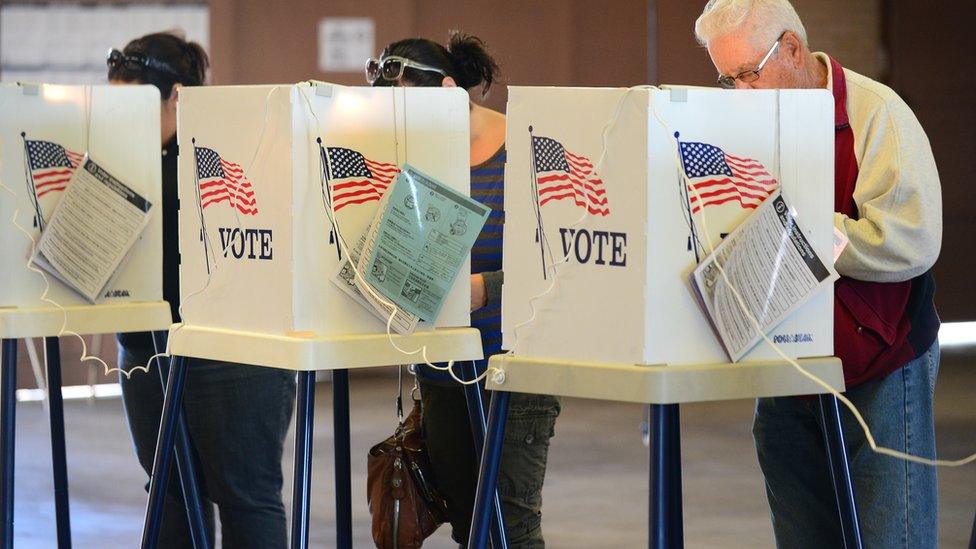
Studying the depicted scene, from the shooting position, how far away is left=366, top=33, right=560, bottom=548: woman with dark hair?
2.46 metres

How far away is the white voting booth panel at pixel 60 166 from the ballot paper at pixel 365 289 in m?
0.73

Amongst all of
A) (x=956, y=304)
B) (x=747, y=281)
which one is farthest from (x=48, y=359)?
(x=956, y=304)

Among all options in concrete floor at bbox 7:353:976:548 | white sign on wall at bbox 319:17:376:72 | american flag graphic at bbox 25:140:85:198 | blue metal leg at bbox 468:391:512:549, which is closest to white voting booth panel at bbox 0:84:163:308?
american flag graphic at bbox 25:140:85:198

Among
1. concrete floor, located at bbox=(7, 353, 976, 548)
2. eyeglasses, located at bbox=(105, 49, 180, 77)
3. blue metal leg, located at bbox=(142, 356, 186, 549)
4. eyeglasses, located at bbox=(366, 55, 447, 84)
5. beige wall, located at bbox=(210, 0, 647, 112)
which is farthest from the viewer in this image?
beige wall, located at bbox=(210, 0, 647, 112)

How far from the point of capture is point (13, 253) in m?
2.56

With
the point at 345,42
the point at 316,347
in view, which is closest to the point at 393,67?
the point at 316,347

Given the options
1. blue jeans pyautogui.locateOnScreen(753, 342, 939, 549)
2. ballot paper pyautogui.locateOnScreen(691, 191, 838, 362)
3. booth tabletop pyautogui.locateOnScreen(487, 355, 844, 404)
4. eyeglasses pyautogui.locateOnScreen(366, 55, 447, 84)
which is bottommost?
blue jeans pyautogui.locateOnScreen(753, 342, 939, 549)

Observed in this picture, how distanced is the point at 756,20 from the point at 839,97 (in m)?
0.17

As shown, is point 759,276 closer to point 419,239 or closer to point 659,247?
point 659,247

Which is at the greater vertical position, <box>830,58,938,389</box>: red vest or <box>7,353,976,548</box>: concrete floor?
<box>830,58,938,389</box>: red vest

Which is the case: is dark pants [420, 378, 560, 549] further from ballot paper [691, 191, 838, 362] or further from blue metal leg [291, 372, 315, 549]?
ballot paper [691, 191, 838, 362]

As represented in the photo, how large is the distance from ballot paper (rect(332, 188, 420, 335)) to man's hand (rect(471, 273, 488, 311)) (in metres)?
0.33

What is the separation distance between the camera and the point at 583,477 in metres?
4.94

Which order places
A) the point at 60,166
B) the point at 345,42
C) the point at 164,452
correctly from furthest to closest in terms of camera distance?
the point at 345,42, the point at 60,166, the point at 164,452
